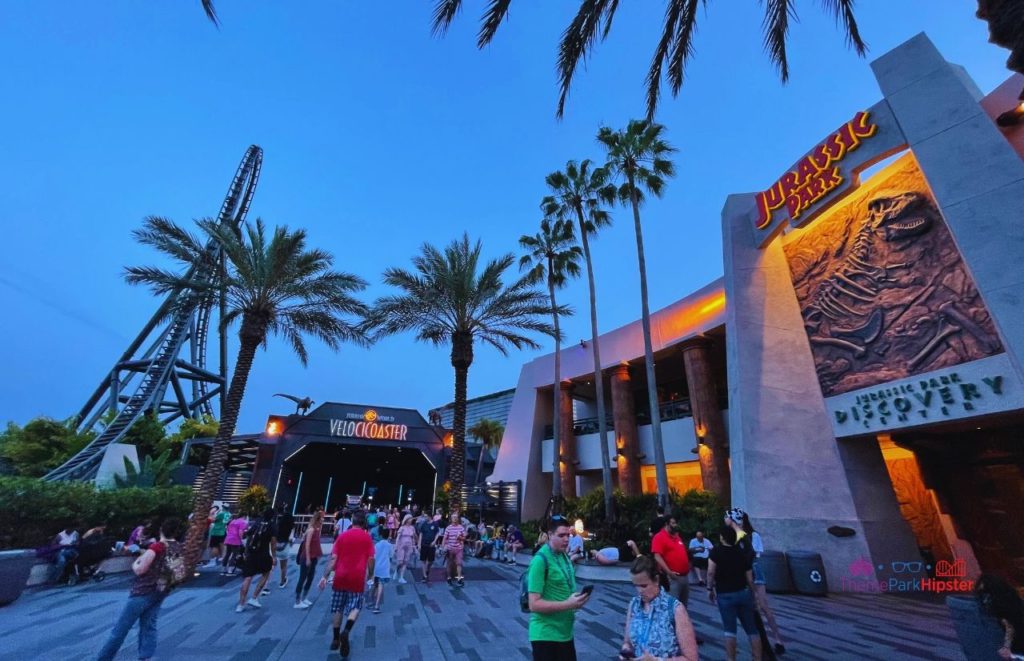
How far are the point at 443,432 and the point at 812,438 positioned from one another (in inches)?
795

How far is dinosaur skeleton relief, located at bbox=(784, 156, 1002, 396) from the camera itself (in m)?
9.88

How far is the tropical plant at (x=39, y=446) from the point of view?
1193 inches

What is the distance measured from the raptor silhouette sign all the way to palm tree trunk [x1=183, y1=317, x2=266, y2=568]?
16813 millimetres

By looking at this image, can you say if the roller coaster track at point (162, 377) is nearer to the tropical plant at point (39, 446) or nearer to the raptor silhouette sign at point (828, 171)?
the tropical plant at point (39, 446)

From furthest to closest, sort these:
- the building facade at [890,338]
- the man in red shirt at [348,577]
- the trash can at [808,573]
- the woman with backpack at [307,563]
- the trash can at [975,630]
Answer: the trash can at [808,573]
the building facade at [890,338]
the woman with backpack at [307,563]
the man in red shirt at [348,577]
the trash can at [975,630]

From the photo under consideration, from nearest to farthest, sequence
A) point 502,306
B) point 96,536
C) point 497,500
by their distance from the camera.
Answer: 1. point 96,536
2. point 502,306
3. point 497,500

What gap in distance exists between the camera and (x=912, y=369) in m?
10.4

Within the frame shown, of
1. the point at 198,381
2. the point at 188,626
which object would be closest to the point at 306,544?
the point at 188,626

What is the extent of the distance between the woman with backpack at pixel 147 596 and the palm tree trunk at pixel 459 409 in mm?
12145

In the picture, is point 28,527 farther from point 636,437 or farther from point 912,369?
point 912,369

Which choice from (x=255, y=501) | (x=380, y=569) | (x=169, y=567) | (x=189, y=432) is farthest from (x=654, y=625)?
(x=189, y=432)

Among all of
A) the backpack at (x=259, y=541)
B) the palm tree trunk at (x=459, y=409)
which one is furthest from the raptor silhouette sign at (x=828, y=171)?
the backpack at (x=259, y=541)

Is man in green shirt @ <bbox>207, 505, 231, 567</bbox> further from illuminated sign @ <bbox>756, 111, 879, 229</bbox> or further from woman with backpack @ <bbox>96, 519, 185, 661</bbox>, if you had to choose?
illuminated sign @ <bbox>756, 111, 879, 229</bbox>

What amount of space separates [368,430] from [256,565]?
19.2 meters
